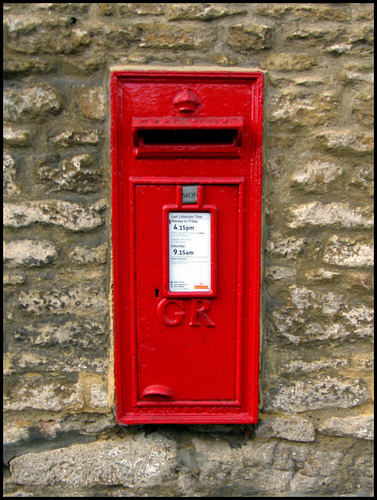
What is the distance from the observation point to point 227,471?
5.72 ft

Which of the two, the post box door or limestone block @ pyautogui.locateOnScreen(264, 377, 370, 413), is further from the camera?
limestone block @ pyautogui.locateOnScreen(264, 377, 370, 413)

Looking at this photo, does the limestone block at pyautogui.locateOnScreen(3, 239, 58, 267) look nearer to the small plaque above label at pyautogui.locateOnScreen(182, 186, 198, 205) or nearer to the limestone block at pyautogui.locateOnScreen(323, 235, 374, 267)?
the small plaque above label at pyautogui.locateOnScreen(182, 186, 198, 205)

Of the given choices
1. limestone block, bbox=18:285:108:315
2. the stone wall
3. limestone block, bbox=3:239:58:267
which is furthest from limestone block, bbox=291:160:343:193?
limestone block, bbox=3:239:58:267

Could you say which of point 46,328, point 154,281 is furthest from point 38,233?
point 154,281

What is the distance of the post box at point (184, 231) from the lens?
1.55 metres

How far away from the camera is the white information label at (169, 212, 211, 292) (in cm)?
156

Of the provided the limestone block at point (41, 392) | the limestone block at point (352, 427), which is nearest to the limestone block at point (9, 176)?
the limestone block at point (41, 392)

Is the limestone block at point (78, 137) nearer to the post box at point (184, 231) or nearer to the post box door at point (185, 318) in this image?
the post box at point (184, 231)

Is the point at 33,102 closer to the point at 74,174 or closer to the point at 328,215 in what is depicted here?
the point at 74,174

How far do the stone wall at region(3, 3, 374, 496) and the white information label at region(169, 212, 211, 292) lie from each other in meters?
0.27

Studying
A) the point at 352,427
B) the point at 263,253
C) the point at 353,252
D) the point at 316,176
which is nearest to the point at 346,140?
the point at 316,176

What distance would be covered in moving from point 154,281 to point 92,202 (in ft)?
1.37

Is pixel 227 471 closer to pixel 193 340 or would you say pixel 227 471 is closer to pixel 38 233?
pixel 193 340

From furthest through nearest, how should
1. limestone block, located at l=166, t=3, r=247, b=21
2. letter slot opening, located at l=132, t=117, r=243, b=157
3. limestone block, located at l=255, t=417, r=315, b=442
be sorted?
1. limestone block, located at l=255, t=417, r=315, b=442
2. limestone block, located at l=166, t=3, r=247, b=21
3. letter slot opening, located at l=132, t=117, r=243, b=157
